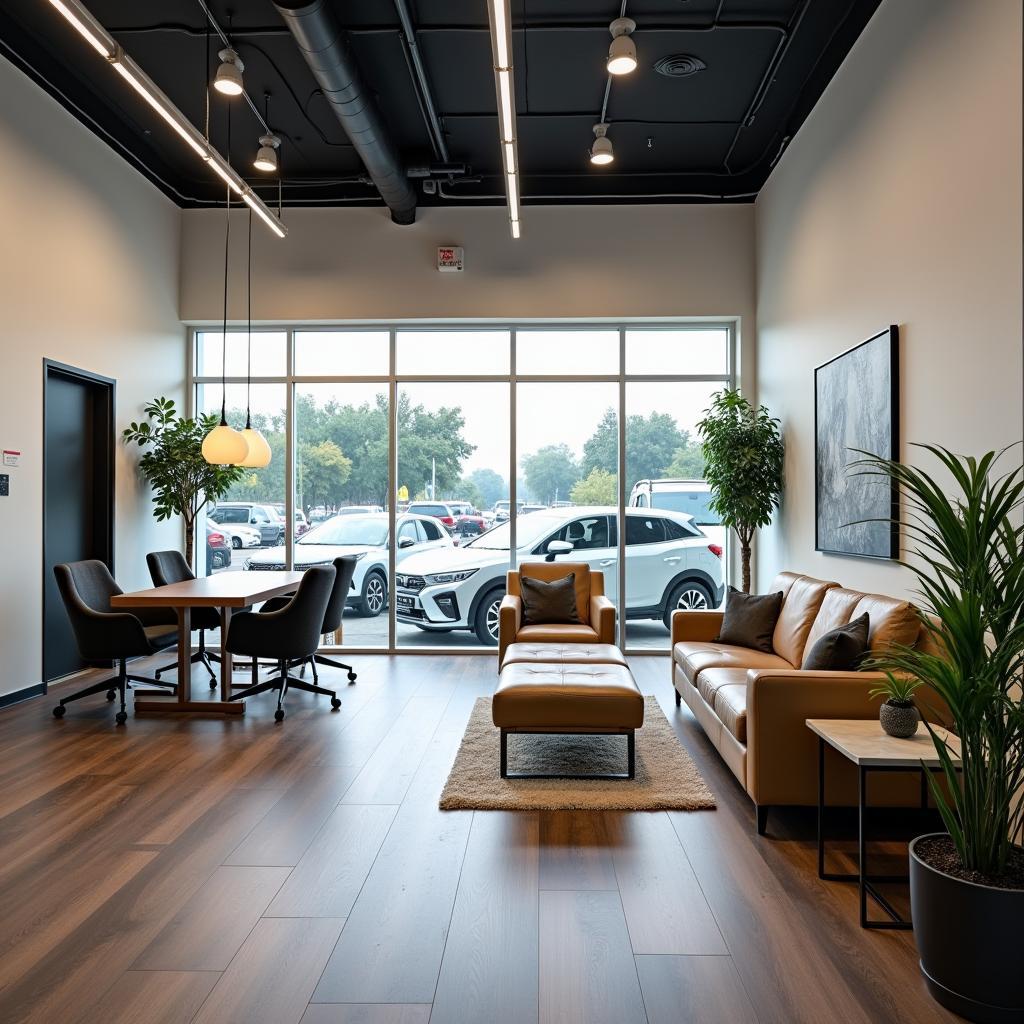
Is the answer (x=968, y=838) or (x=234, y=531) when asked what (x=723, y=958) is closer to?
(x=968, y=838)

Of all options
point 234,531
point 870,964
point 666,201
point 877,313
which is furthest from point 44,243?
point 870,964

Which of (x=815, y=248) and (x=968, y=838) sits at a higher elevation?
(x=815, y=248)

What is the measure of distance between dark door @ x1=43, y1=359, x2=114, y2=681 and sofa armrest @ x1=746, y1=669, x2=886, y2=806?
488cm

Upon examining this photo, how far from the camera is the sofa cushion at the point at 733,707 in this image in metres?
3.54

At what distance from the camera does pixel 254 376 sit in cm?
750

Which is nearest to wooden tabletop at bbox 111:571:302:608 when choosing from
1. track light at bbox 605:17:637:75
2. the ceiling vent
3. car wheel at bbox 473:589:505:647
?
car wheel at bbox 473:589:505:647

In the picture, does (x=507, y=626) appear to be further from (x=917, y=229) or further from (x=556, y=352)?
(x=917, y=229)

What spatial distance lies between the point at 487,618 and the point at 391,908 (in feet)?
15.6

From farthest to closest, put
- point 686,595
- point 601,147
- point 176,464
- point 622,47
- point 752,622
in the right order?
point 686,595 → point 176,464 → point 601,147 → point 752,622 → point 622,47

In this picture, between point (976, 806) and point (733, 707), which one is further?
point (733, 707)

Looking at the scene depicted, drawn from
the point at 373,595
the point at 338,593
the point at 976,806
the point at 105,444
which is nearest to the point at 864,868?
the point at 976,806

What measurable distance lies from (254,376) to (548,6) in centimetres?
421

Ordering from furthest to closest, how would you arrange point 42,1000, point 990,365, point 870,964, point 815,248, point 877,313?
point 815,248 → point 877,313 → point 990,365 → point 870,964 → point 42,1000

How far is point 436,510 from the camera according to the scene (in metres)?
7.43
